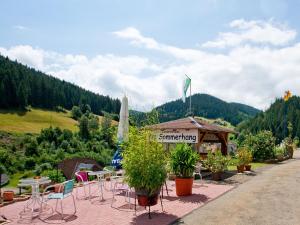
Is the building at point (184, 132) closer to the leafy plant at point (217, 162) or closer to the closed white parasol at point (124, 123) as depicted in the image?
the leafy plant at point (217, 162)

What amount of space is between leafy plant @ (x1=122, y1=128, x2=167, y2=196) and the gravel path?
1.14 m

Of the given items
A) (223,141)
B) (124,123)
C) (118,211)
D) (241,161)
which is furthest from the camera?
(223,141)

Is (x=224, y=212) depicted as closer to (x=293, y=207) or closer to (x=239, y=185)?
(x=293, y=207)

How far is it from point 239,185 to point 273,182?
1.75 meters

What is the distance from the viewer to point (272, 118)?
122m

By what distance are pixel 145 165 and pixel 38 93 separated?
98.2m

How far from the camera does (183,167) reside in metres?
Result: 11.4

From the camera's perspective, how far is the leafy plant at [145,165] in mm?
8539

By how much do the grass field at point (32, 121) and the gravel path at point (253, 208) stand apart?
74.7 m

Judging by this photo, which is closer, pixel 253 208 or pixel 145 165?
pixel 145 165

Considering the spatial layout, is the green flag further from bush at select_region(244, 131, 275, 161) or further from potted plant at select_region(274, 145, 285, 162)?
potted plant at select_region(274, 145, 285, 162)

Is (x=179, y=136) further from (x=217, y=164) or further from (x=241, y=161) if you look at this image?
(x=241, y=161)

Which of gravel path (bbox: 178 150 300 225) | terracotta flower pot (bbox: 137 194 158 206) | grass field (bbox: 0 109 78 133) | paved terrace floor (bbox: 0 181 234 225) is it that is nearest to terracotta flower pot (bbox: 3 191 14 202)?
paved terrace floor (bbox: 0 181 234 225)

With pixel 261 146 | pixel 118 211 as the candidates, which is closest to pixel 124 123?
pixel 118 211
